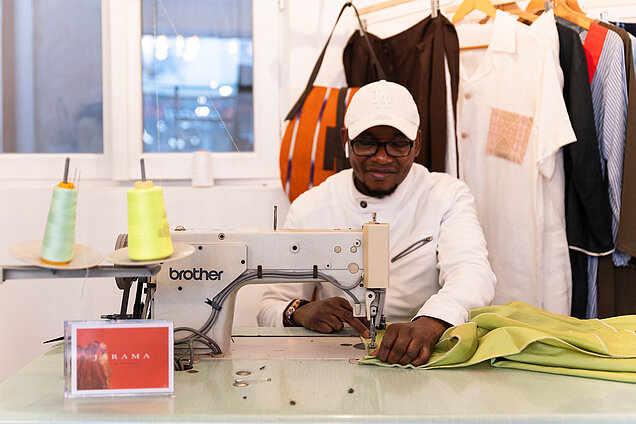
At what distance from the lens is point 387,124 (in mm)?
1990

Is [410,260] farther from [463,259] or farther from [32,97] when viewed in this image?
[32,97]

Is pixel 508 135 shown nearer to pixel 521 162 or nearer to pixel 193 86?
pixel 521 162

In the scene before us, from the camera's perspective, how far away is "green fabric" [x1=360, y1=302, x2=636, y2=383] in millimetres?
1335

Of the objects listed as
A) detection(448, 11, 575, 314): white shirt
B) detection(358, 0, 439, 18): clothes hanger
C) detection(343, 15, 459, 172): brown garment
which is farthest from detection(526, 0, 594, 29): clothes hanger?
detection(358, 0, 439, 18): clothes hanger

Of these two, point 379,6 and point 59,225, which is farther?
point 379,6

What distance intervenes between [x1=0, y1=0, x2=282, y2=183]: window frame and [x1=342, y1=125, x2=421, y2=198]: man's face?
3.08 feet

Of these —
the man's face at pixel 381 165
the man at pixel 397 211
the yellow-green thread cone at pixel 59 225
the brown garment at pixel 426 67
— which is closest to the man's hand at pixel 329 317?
the man at pixel 397 211

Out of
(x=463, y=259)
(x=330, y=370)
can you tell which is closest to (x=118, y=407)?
(x=330, y=370)

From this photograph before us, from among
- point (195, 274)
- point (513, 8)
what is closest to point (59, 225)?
point (195, 274)

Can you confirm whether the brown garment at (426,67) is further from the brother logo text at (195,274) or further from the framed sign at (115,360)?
the framed sign at (115,360)

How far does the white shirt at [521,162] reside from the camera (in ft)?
8.06

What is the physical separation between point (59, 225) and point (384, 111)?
1101mm

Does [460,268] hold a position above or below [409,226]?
below

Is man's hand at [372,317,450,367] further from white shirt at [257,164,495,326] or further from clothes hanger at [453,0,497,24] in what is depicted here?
clothes hanger at [453,0,497,24]
